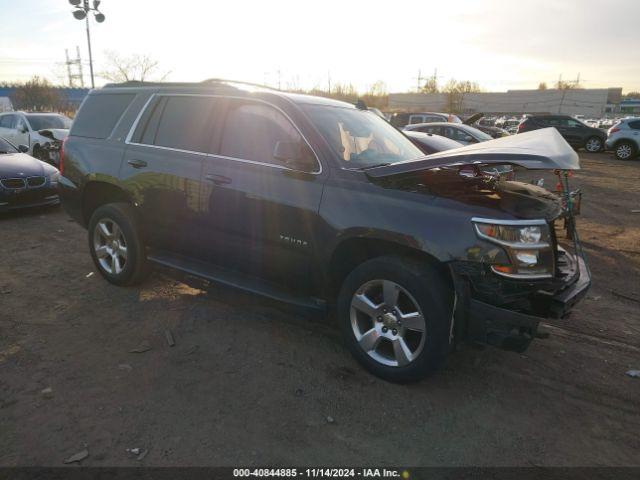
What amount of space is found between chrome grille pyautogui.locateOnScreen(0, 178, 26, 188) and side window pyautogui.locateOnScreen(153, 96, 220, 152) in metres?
4.88

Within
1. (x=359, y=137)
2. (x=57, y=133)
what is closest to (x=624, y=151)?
(x=359, y=137)

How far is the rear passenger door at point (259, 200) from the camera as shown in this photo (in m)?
3.39

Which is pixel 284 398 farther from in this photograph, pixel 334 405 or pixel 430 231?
pixel 430 231

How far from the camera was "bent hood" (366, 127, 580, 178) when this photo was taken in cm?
255

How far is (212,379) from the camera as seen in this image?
3.21 m

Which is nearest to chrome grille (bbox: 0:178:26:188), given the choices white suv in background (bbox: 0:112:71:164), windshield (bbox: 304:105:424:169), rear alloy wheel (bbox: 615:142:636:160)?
white suv in background (bbox: 0:112:71:164)

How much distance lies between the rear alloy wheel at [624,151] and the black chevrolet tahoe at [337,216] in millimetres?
19632

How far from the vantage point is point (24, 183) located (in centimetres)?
786

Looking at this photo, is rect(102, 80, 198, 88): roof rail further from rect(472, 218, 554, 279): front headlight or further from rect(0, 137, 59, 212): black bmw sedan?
rect(0, 137, 59, 212): black bmw sedan

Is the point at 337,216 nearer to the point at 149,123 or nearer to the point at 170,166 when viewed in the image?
the point at 170,166

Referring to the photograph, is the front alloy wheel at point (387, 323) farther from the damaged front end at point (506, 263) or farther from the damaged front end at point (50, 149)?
the damaged front end at point (50, 149)

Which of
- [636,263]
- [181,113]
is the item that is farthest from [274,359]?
[636,263]

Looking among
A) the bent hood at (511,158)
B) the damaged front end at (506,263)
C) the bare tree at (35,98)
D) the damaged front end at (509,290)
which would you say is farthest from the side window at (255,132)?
the bare tree at (35,98)

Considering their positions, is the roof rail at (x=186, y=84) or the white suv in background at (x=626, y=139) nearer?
the roof rail at (x=186, y=84)
